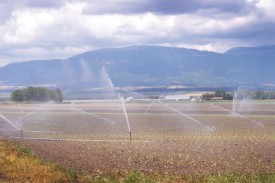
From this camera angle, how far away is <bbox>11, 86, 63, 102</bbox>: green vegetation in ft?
417

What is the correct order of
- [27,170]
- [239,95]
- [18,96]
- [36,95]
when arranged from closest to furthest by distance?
[27,170] < [36,95] < [18,96] < [239,95]

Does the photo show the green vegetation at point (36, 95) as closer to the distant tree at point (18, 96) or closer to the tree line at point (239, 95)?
the distant tree at point (18, 96)

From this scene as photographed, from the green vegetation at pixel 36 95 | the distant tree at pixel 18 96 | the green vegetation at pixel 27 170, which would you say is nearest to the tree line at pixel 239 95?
the green vegetation at pixel 36 95

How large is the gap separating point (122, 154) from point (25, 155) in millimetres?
4946

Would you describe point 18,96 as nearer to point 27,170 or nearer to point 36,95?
point 36,95

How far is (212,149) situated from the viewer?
2820 cm

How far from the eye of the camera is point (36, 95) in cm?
12800

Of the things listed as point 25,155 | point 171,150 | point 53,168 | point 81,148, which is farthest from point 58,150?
point 53,168

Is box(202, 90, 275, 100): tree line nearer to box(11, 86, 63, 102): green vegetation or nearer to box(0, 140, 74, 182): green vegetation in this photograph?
box(11, 86, 63, 102): green vegetation

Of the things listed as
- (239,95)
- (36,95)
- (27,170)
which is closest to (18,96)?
(36,95)

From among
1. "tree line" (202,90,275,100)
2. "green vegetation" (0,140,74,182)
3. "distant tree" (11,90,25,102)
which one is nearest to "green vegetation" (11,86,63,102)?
"distant tree" (11,90,25,102)

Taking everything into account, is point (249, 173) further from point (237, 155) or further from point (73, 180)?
point (73, 180)

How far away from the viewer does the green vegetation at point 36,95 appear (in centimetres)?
12712

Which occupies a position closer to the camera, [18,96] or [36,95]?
[36,95]
